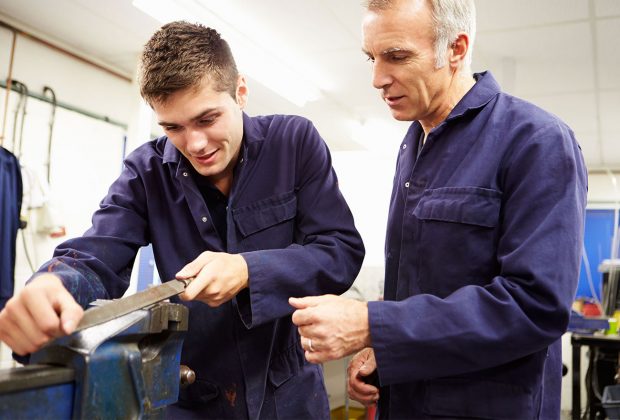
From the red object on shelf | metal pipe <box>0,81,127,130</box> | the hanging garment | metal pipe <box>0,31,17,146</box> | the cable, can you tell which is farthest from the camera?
the red object on shelf

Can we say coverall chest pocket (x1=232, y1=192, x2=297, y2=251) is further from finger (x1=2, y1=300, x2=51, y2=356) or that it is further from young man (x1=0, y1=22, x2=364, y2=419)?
finger (x1=2, y1=300, x2=51, y2=356)

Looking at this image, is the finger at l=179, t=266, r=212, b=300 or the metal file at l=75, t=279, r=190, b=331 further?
the finger at l=179, t=266, r=212, b=300

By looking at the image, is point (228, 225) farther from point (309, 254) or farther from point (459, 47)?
point (459, 47)

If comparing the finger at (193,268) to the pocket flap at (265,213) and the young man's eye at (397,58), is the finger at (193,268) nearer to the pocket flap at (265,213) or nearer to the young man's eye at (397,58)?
the pocket flap at (265,213)

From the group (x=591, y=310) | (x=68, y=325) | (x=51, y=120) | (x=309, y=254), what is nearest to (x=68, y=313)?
(x=68, y=325)

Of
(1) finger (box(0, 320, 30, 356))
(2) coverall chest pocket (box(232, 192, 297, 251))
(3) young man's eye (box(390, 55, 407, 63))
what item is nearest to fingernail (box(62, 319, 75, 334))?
(1) finger (box(0, 320, 30, 356))

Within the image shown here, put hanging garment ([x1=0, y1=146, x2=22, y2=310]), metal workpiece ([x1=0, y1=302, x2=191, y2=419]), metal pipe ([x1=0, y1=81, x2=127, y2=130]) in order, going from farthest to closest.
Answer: metal pipe ([x1=0, y1=81, x2=127, y2=130]), hanging garment ([x1=0, y1=146, x2=22, y2=310]), metal workpiece ([x1=0, y1=302, x2=191, y2=419])

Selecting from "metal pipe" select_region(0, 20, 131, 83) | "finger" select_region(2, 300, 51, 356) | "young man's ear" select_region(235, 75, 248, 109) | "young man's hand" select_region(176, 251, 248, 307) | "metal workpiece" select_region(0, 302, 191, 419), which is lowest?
"metal workpiece" select_region(0, 302, 191, 419)

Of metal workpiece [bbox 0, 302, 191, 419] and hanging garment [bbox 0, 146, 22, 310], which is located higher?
hanging garment [bbox 0, 146, 22, 310]

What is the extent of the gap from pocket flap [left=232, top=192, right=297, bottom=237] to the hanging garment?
97.0 inches

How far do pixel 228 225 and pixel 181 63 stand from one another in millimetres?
364

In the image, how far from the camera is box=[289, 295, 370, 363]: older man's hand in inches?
37.2

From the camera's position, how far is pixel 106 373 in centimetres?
77

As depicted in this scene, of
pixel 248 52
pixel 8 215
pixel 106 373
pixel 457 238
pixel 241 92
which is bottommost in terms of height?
pixel 106 373
